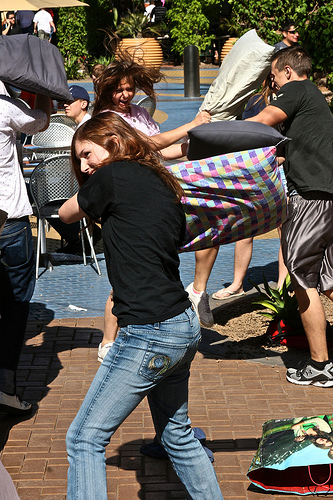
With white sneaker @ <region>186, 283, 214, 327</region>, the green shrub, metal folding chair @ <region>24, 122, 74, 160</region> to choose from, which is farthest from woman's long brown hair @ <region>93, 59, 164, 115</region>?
the green shrub

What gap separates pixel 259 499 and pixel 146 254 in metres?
1.48

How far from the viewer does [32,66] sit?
4113mm

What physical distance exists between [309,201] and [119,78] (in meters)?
1.50

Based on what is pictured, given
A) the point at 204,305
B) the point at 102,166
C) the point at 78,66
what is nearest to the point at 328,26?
the point at 204,305

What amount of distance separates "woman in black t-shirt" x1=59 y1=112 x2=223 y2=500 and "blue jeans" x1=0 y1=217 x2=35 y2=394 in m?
1.44

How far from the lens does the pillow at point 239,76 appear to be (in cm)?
476

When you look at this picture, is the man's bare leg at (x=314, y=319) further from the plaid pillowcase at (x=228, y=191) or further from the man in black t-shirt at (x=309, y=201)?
the plaid pillowcase at (x=228, y=191)

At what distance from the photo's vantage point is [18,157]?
4.40 meters

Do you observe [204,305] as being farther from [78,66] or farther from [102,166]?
[78,66]

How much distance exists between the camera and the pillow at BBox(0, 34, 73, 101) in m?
4.07

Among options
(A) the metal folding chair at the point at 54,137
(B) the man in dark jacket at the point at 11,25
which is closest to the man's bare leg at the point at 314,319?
(A) the metal folding chair at the point at 54,137

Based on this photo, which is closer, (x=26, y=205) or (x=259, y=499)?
(x=259, y=499)

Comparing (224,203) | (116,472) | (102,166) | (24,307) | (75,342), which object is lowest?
(75,342)

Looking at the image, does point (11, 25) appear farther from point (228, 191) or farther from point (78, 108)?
point (228, 191)
